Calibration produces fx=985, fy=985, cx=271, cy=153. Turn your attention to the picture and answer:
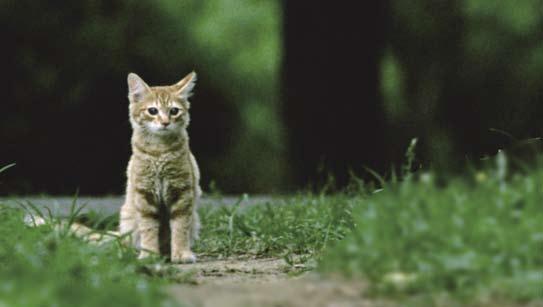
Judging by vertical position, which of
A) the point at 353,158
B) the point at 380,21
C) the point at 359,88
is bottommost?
the point at 353,158

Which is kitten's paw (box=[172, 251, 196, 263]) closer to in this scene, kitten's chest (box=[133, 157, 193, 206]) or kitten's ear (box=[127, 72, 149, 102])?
kitten's chest (box=[133, 157, 193, 206])

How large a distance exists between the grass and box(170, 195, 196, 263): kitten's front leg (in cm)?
113

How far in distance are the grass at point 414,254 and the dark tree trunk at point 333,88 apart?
6855 millimetres

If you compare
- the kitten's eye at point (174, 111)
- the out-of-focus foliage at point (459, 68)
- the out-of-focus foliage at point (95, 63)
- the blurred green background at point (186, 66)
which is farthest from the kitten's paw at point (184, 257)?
the out-of-focus foliage at point (459, 68)

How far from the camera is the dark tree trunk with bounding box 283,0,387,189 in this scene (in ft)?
41.0

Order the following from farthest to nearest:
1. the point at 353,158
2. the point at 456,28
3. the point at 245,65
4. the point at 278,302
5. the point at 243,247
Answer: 1. the point at 245,65
2. the point at 456,28
3. the point at 353,158
4. the point at 243,247
5. the point at 278,302

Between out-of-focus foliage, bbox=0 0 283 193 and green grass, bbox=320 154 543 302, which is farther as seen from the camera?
out-of-focus foliage, bbox=0 0 283 193

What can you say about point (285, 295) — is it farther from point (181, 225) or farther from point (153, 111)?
point (153, 111)

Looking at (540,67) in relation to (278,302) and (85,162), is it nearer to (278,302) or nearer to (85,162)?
(85,162)

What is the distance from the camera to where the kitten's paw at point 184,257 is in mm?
6859

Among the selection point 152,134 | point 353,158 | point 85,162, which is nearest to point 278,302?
point 152,134

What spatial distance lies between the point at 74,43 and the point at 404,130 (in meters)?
6.18

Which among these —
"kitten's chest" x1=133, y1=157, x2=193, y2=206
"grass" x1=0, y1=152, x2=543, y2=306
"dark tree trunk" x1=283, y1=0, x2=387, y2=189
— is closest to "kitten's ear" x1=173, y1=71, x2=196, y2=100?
"kitten's chest" x1=133, y1=157, x2=193, y2=206

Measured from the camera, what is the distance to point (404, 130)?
59.6 feet
